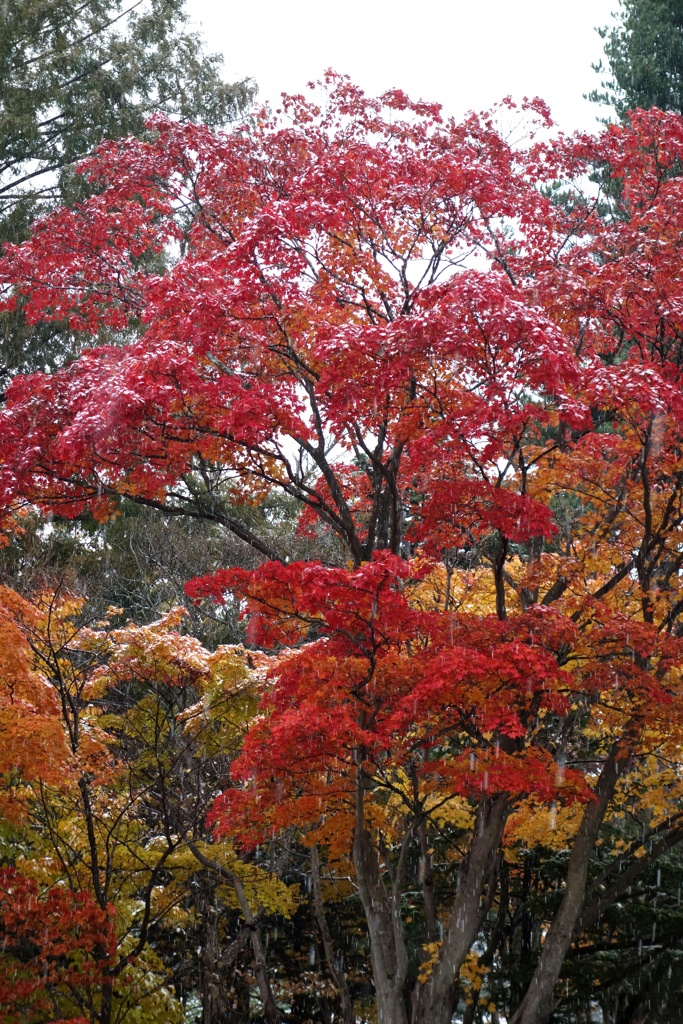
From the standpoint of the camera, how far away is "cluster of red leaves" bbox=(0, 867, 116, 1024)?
7.64 m

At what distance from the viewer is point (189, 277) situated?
8297mm

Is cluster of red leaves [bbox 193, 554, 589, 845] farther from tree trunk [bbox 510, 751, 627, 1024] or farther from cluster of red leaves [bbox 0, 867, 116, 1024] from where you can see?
cluster of red leaves [bbox 0, 867, 116, 1024]

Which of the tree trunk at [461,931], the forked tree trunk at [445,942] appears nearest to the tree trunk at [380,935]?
the forked tree trunk at [445,942]

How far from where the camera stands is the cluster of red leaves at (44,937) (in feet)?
25.1

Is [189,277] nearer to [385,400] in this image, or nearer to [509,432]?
[385,400]

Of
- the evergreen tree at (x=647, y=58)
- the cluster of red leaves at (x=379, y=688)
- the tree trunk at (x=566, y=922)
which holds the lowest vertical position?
the tree trunk at (x=566, y=922)

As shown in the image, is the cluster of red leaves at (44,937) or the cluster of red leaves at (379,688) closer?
the cluster of red leaves at (379,688)

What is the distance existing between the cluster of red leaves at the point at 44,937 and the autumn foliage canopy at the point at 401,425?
1.34 m

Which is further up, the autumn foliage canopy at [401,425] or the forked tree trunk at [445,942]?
the autumn foliage canopy at [401,425]

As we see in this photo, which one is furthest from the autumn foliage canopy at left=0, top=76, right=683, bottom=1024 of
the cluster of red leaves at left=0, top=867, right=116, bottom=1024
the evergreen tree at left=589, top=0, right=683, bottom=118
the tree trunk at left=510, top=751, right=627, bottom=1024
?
the evergreen tree at left=589, top=0, right=683, bottom=118

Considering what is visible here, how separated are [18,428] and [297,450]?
2.47m

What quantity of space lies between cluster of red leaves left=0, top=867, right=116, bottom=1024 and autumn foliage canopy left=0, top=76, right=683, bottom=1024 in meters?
1.34

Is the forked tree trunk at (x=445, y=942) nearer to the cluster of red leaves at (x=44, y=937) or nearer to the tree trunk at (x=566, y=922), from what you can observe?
the tree trunk at (x=566, y=922)

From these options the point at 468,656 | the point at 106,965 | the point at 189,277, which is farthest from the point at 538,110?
the point at 106,965
